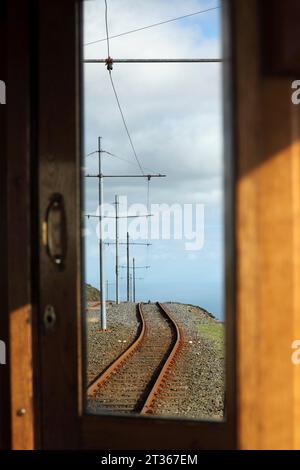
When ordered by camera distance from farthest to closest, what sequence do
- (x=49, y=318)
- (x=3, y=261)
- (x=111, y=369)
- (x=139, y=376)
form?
1. (x=111, y=369)
2. (x=139, y=376)
3. (x=3, y=261)
4. (x=49, y=318)

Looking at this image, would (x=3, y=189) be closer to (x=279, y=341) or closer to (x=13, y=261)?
(x=13, y=261)

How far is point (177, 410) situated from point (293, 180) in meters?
6.09

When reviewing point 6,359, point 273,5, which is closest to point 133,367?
point 6,359

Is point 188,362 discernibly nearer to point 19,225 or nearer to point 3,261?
point 3,261

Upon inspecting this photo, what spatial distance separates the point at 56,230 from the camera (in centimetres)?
185

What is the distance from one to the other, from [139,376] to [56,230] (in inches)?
299

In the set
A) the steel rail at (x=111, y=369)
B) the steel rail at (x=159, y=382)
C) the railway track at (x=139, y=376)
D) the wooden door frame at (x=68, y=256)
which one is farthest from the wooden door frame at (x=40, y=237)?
the steel rail at (x=111, y=369)

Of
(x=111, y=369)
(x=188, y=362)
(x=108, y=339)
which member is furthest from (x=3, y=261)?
(x=108, y=339)

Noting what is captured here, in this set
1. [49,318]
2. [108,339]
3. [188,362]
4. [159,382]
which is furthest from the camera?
[108,339]

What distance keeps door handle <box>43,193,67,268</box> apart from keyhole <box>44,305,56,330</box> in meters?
0.15

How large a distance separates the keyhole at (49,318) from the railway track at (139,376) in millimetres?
4851

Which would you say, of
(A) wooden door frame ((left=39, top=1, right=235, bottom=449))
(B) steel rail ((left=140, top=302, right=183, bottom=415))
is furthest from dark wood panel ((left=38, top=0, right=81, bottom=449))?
(B) steel rail ((left=140, top=302, right=183, bottom=415))

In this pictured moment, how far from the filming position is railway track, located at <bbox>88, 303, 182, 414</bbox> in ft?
23.5

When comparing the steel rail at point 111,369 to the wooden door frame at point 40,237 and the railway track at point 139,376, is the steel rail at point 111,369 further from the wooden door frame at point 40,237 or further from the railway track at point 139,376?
the wooden door frame at point 40,237
